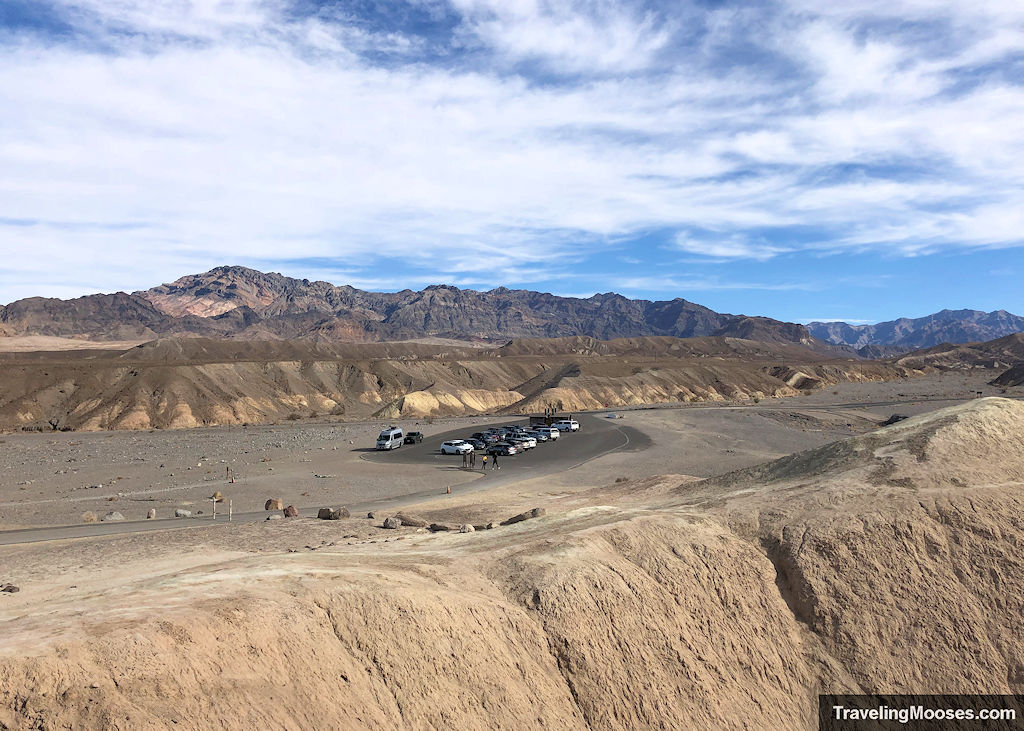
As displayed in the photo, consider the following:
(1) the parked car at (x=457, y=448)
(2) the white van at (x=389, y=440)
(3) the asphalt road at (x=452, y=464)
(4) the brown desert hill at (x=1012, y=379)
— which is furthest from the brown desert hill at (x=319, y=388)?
(1) the parked car at (x=457, y=448)

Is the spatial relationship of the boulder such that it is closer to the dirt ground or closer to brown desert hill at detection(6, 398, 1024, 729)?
brown desert hill at detection(6, 398, 1024, 729)

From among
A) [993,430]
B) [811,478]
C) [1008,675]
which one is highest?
[993,430]

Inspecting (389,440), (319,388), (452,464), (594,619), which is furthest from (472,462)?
(319,388)

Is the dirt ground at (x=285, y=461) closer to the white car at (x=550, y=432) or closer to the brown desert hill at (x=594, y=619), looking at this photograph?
the white car at (x=550, y=432)

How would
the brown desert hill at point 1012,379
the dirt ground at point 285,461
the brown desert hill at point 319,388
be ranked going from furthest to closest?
the brown desert hill at point 1012,379 → the brown desert hill at point 319,388 → the dirt ground at point 285,461

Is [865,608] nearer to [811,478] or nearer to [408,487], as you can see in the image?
[811,478]

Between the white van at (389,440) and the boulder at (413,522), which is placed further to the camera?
the white van at (389,440)

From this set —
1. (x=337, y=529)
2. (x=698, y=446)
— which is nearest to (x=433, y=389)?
(x=698, y=446)
